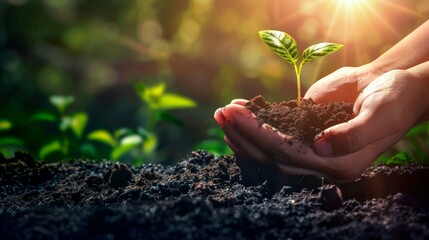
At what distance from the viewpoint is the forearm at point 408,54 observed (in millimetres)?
2748

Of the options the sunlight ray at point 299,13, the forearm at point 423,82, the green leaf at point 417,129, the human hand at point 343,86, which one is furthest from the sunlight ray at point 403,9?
Result: the forearm at point 423,82

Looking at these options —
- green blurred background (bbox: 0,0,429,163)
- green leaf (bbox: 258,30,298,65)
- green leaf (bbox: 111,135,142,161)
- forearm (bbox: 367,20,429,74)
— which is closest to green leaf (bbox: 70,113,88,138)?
green leaf (bbox: 111,135,142,161)

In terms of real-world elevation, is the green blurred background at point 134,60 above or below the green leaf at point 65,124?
above

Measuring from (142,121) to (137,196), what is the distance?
130 inches

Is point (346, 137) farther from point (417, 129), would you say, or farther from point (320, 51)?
point (417, 129)

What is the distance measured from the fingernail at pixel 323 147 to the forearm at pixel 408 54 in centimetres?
89

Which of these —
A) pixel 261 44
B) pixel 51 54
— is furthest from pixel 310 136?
pixel 51 54

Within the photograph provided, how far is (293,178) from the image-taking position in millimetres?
2035

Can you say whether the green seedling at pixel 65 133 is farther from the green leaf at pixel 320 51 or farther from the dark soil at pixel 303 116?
the green leaf at pixel 320 51

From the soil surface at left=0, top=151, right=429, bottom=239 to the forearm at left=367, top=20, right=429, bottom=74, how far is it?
69cm

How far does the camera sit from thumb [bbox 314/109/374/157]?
1.98m

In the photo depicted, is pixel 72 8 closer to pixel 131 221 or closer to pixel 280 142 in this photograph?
pixel 280 142

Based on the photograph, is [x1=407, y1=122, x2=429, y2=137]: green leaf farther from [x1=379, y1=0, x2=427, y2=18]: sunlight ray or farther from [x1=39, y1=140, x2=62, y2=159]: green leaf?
[x1=39, y1=140, x2=62, y2=159]: green leaf

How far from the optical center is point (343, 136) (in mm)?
1977
